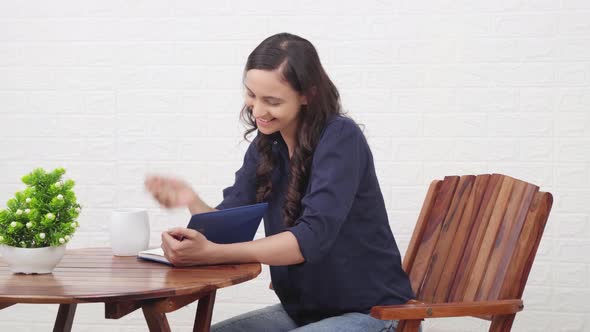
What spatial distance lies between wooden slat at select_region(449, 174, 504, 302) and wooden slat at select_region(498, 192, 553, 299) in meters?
0.18

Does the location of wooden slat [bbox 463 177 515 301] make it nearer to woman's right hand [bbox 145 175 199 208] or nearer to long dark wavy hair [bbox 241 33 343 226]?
long dark wavy hair [bbox 241 33 343 226]

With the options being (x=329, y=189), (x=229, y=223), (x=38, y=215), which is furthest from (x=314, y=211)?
(x=38, y=215)

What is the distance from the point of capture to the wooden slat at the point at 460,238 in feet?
7.24

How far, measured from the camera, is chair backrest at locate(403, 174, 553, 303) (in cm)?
196

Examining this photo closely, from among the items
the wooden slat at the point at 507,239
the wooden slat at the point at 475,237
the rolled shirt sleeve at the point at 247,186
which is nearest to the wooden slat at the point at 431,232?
the wooden slat at the point at 475,237

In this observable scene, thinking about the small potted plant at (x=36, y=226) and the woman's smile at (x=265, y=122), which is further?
the woman's smile at (x=265, y=122)

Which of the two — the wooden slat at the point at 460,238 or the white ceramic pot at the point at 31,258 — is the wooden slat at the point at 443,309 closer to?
the wooden slat at the point at 460,238

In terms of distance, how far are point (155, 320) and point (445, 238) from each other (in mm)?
909

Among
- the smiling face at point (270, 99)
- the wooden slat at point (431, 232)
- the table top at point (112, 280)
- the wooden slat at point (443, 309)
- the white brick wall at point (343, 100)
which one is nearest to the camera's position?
the table top at point (112, 280)

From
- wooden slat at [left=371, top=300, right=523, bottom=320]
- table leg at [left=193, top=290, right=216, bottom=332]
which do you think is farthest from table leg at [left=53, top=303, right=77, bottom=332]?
wooden slat at [left=371, top=300, right=523, bottom=320]

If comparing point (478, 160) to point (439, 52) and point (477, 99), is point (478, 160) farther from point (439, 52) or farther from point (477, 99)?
point (439, 52)

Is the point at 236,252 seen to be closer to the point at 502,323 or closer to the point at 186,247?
the point at 186,247

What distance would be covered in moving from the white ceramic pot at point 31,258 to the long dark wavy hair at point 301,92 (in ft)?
1.87

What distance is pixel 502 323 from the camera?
1.96 metres
